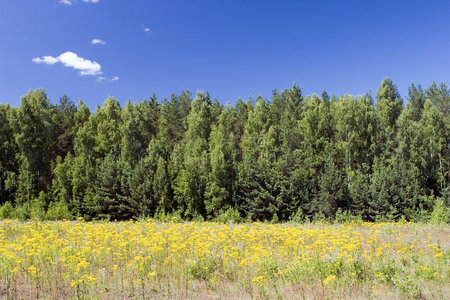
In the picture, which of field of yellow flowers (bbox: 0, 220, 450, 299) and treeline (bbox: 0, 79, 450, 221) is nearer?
field of yellow flowers (bbox: 0, 220, 450, 299)

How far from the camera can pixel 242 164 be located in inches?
1278

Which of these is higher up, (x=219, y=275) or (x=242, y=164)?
(x=242, y=164)

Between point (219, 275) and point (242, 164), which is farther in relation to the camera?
point (242, 164)

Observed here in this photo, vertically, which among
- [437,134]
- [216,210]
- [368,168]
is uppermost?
[437,134]

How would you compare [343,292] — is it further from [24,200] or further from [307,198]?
[24,200]

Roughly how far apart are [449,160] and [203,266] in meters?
39.1

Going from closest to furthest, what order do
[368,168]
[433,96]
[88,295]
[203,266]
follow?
[88,295] < [203,266] < [368,168] < [433,96]

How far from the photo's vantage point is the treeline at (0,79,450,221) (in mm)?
30016

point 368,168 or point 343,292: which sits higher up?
point 368,168

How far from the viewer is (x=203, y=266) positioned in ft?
20.9

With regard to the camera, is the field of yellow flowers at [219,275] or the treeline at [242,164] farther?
the treeline at [242,164]

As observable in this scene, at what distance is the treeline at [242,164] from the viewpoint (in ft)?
98.5

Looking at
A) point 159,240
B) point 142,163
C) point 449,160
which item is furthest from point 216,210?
point 449,160

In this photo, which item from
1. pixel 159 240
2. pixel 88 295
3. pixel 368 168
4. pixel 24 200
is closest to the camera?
pixel 88 295
